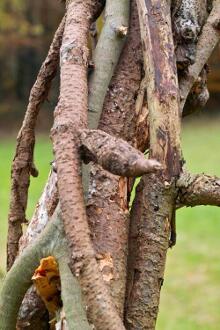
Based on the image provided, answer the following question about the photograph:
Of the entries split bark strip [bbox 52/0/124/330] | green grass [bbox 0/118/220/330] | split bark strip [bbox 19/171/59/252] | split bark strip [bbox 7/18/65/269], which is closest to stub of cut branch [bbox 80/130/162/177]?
split bark strip [bbox 52/0/124/330]

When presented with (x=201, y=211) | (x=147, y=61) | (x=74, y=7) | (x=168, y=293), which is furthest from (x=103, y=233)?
(x=201, y=211)

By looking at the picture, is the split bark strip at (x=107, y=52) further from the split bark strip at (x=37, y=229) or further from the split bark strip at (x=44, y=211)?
the split bark strip at (x=44, y=211)

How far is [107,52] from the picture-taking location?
1302 mm

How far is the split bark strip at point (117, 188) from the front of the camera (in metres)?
1.09

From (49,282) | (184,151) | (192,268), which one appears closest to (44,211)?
(49,282)

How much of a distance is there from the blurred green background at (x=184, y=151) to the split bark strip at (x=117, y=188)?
282mm

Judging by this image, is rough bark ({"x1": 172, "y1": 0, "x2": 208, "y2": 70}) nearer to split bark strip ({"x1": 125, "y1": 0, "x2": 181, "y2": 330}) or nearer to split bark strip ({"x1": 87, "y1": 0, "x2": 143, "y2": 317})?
split bark strip ({"x1": 87, "y1": 0, "x2": 143, "y2": 317})

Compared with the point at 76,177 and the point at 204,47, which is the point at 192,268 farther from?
the point at 76,177

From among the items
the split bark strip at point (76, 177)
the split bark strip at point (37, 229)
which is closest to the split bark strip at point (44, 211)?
the split bark strip at point (37, 229)

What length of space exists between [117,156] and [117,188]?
0.31m

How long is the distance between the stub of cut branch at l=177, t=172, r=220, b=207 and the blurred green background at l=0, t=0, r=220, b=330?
47 cm

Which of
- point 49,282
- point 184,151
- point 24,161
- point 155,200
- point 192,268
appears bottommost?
point 49,282

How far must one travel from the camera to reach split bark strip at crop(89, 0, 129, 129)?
1235mm

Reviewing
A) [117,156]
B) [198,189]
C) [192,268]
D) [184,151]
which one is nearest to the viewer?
[117,156]
